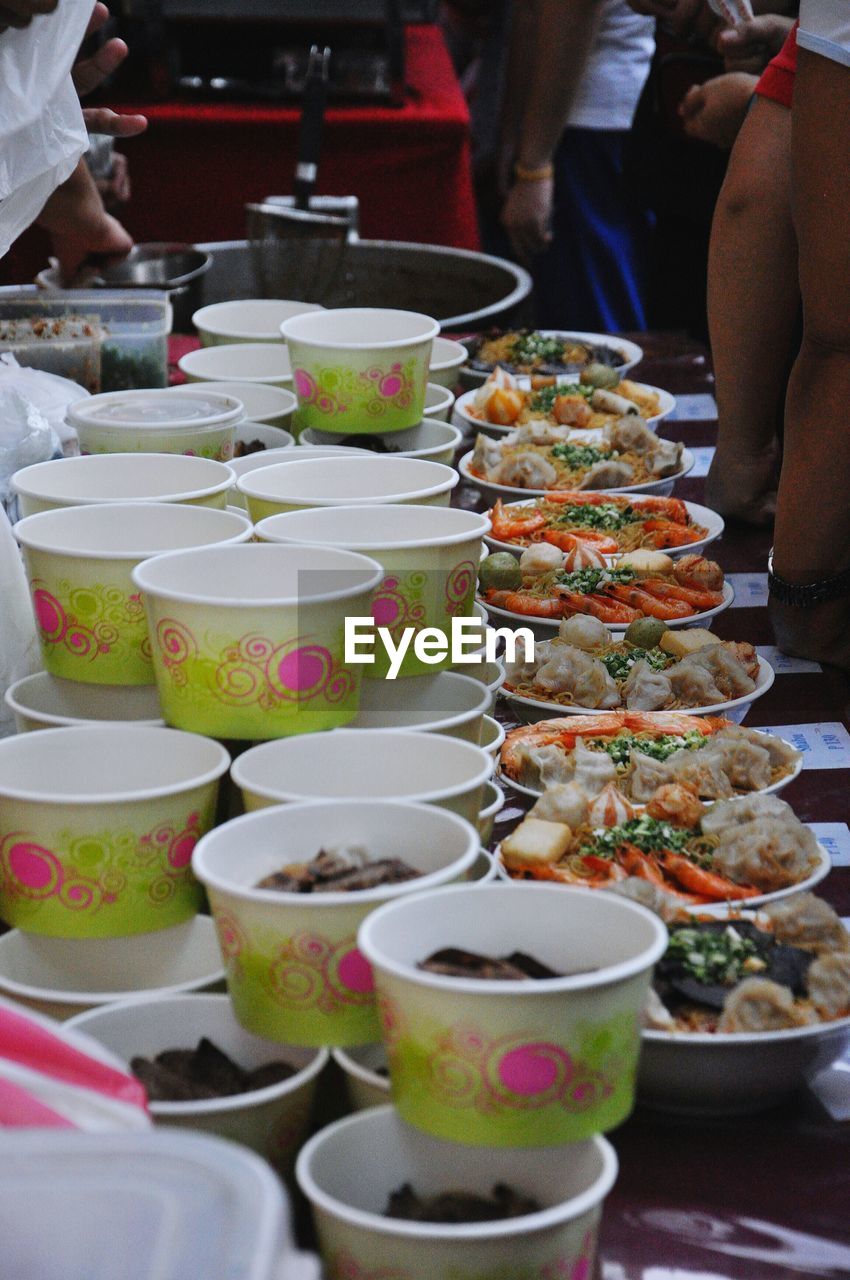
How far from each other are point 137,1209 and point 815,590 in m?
1.56

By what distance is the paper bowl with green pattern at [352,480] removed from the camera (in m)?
1.50

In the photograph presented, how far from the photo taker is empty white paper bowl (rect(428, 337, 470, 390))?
8.00ft

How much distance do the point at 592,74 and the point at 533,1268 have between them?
486 centimetres

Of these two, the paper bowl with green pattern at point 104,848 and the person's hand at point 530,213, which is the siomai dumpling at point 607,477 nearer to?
the paper bowl with green pattern at point 104,848

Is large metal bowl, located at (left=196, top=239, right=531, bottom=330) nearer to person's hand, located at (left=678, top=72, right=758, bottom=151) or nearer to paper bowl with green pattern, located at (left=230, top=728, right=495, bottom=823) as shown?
person's hand, located at (left=678, top=72, right=758, bottom=151)

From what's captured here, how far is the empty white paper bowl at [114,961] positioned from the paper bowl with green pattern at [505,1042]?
0.28 m

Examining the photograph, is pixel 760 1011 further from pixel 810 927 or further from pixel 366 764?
pixel 366 764

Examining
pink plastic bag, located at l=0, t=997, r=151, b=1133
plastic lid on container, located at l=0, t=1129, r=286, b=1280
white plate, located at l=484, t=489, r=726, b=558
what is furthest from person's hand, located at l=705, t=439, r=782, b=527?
plastic lid on container, located at l=0, t=1129, r=286, b=1280

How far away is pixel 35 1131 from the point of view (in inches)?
24.1

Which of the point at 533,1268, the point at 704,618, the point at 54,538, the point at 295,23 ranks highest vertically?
the point at 295,23

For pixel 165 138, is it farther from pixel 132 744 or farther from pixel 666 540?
pixel 132 744

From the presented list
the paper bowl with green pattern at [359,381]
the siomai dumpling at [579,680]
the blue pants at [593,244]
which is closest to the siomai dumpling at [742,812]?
the siomai dumpling at [579,680]

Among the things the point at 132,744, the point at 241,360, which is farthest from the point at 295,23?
the point at 132,744

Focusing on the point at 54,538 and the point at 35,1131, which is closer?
the point at 35,1131
